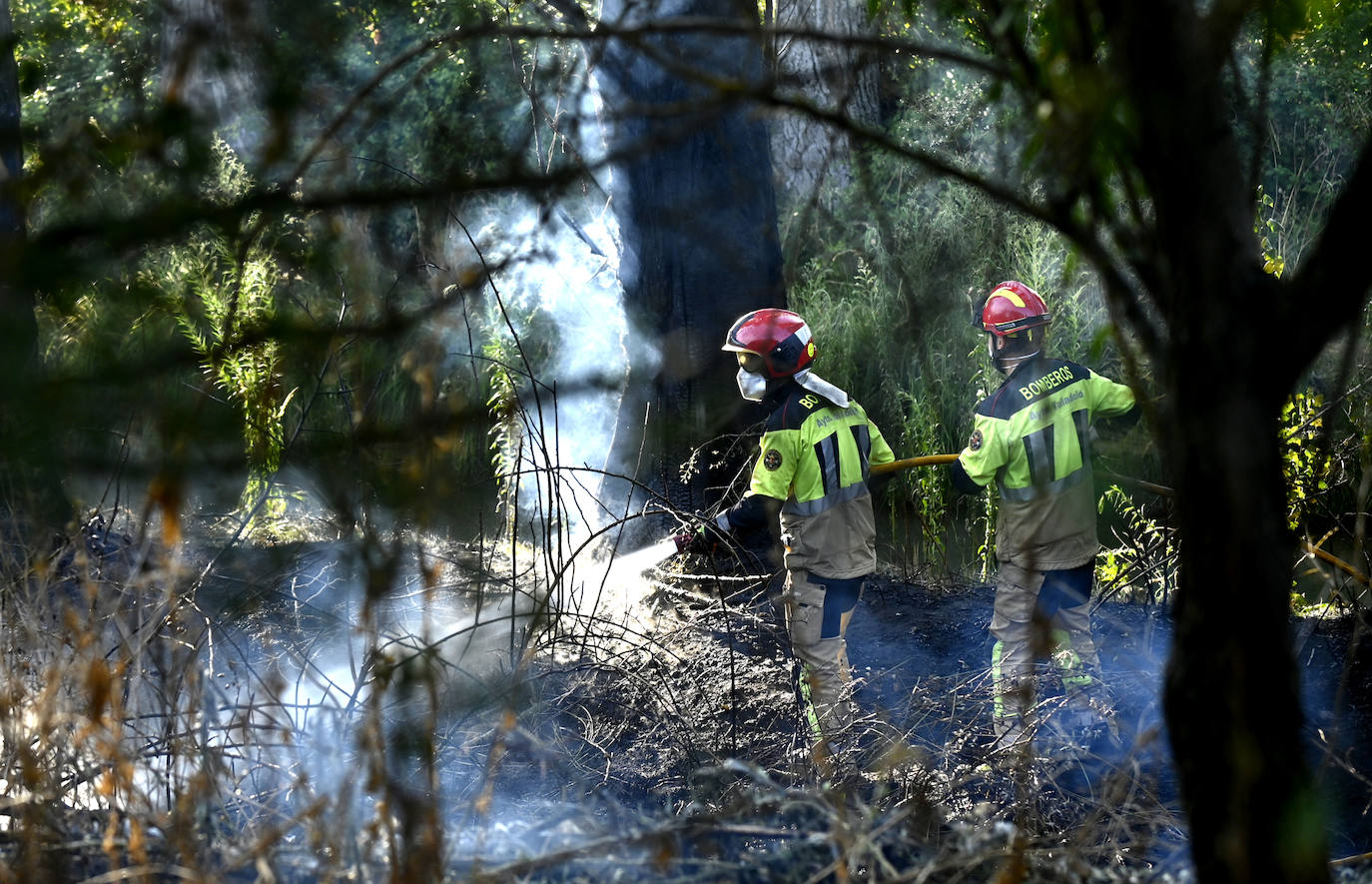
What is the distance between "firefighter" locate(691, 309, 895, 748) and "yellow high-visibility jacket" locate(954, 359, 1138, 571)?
0.53 metres

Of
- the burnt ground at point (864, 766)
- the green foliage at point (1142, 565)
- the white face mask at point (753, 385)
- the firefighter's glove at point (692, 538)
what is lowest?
the burnt ground at point (864, 766)

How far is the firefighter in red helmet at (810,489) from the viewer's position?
5035 millimetres

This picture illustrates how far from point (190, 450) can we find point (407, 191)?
661 mm

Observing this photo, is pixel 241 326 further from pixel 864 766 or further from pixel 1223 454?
pixel 864 766

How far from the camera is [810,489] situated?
16.7 feet

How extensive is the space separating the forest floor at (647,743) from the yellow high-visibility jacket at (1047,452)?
644 mm

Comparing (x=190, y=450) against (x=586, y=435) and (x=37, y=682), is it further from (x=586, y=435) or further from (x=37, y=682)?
(x=586, y=435)

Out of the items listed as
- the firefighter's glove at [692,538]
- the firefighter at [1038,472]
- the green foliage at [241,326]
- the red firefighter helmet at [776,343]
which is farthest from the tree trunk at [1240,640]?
the red firefighter helmet at [776,343]

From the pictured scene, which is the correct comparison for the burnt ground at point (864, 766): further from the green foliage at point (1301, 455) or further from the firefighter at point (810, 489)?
the green foliage at point (1301, 455)

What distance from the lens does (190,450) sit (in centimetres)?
200

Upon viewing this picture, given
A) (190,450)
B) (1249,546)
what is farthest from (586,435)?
(1249,546)

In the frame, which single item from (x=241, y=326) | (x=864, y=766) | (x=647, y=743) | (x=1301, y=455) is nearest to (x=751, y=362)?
(x=647, y=743)

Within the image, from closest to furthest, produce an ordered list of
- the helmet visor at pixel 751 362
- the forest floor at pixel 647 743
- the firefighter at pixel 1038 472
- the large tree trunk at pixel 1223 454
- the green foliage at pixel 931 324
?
the large tree trunk at pixel 1223 454, the forest floor at pixel 647 743, the firefighter at pixel 1038 472, the helmet visor at pixel 751 362, the green foliage at pixel 931 324

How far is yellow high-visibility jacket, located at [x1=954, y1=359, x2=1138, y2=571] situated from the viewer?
16.1 ft
